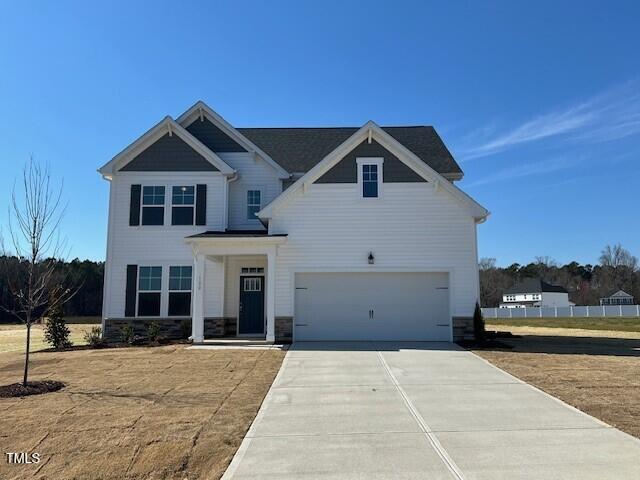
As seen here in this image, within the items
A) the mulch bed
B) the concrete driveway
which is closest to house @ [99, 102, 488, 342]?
the concrete driveway

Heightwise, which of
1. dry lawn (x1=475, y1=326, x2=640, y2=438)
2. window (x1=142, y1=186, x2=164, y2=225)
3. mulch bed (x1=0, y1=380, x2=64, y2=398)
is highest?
window (x1=142, y1=186, x2=164, y2=225)

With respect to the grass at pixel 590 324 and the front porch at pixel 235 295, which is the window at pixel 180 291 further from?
the grass at pixel 590 324

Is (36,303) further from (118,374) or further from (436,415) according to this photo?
(436,415)

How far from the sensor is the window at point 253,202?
20047mm

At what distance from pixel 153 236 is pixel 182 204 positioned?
1.63 metres

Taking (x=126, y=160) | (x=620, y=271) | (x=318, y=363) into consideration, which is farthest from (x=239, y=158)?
(x=620, y=271)

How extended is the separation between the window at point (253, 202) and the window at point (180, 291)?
10.7 feet

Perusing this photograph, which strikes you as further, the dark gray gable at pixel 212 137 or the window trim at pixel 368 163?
the dark gray gable at pixel 212 137

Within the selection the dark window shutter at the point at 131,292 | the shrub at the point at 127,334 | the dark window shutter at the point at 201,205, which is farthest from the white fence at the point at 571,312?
the shrub at the point at 127,334

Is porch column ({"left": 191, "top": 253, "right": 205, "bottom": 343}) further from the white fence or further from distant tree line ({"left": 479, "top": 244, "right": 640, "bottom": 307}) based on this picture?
distant tree line ({"left": 479, "top": 244, "right": 640, "bottom": 307})

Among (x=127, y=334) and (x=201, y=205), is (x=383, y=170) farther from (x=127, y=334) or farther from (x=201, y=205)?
(x=127, y=334)

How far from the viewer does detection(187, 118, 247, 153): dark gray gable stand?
20.3 meters

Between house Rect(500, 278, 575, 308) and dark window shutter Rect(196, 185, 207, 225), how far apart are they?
65633 millimetres

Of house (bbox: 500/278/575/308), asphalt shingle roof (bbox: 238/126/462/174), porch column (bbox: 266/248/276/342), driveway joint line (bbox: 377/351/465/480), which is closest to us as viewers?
driveway joint line (bbox: 377/351/465/480)
